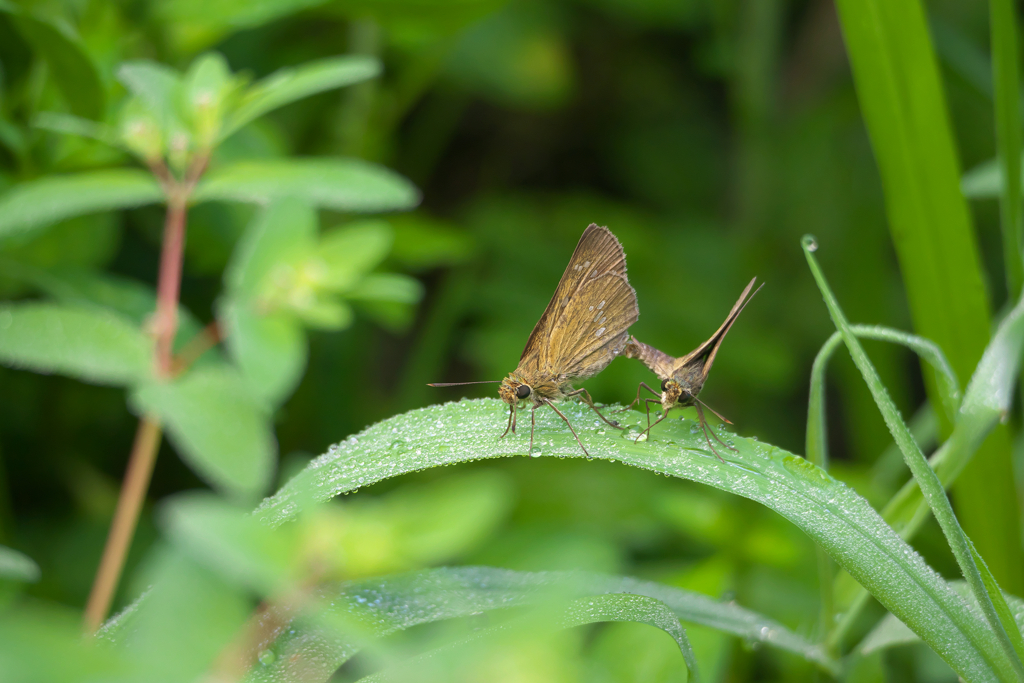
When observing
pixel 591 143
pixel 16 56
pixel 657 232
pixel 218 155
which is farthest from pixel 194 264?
pixel 591 143

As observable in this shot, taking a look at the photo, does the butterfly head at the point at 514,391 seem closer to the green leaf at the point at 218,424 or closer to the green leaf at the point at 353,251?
the green leaf at the point at 353,251

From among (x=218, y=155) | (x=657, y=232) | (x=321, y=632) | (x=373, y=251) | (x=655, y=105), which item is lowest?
(x=321, y=632)

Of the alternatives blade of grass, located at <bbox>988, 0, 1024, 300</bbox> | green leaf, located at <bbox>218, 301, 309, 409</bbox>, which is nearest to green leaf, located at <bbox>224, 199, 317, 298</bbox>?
green leaf, located at <bbox>218, 301, 309, 409</bbox>

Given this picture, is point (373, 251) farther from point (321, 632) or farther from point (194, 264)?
point (194, 264)

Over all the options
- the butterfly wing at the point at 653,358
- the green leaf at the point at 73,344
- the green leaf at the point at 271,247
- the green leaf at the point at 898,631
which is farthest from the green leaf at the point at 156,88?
the green leaf at the point at 898,631

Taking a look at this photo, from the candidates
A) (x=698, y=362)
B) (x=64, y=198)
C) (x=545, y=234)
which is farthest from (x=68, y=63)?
(x=545, y=234)

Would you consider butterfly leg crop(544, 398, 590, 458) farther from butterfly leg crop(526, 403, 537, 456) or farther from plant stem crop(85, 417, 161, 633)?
plant stem crop(85, 417, 161, 633)
